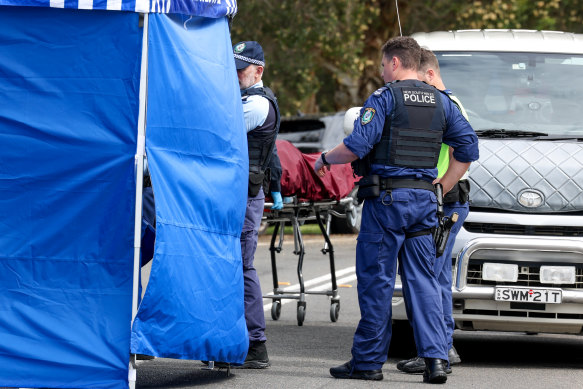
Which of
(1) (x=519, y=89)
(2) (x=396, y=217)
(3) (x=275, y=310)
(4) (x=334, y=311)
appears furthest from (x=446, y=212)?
(3) (x=275, y=310)

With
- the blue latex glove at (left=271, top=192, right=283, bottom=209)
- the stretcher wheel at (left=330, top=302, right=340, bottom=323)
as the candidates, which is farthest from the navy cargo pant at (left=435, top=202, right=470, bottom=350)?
the stretcher wheel at (left=330, top=302, right=340, bottom=323)

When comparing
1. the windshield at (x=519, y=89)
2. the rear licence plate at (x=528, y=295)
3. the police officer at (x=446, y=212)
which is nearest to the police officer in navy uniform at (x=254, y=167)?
the police officer at (x=446, y=212)

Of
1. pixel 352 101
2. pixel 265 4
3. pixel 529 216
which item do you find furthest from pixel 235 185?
pixel 352 101

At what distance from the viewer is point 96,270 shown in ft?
21.2

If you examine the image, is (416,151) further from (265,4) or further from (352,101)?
(352,101)

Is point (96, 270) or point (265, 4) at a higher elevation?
point (265, 4)

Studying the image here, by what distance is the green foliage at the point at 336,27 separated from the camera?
81.7 ft

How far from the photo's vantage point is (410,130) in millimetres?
7375

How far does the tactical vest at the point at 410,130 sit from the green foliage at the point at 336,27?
17282 millimetres

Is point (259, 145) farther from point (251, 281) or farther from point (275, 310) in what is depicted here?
point (275, 310)

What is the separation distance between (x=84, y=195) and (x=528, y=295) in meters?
3.05

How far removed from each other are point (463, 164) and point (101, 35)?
254 cm

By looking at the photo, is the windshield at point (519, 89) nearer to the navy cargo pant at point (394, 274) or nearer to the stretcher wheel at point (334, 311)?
the navy cargo pant at point (394, 274)

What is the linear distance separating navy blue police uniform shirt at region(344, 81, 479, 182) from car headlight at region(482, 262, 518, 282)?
760 mm
